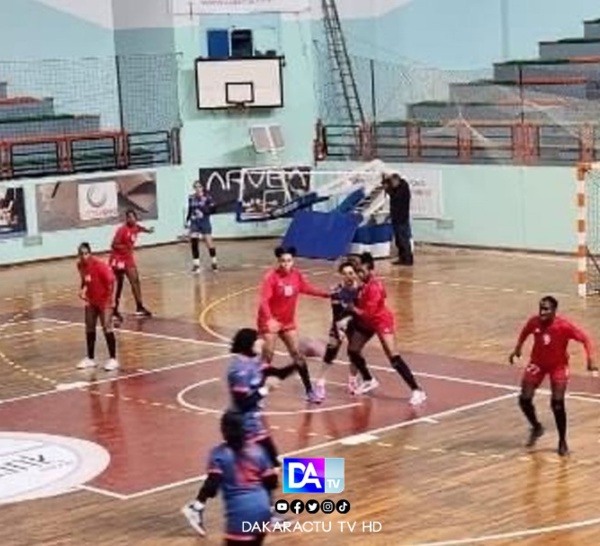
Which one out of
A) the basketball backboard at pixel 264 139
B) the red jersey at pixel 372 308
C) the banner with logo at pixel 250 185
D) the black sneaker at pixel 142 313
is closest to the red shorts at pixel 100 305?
the red jersey at pixel 372 308

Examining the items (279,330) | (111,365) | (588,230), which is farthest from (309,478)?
(588,230)

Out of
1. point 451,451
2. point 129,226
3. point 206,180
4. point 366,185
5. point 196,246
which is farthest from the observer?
point 206,180

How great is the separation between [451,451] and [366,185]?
17960mm

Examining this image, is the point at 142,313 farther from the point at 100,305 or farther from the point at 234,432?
the point at 234,432

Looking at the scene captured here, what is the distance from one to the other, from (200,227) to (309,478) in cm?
1666

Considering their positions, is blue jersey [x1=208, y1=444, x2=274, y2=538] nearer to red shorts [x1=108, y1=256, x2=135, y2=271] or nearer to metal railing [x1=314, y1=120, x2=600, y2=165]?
red shorts [x1=108, y1=256, x2=135, y2=271]

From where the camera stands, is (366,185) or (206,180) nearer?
(366,185)

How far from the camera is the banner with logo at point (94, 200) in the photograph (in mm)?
34875

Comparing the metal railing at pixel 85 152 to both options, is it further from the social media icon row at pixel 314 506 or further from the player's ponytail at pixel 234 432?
the player's ponytail at pixel 234 432

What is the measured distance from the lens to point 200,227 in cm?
3150

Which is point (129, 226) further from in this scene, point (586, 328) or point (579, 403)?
point (579, 403)

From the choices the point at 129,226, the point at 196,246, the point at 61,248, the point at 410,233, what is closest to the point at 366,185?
the point at 410,233

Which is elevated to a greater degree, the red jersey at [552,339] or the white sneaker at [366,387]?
the red jersey at [552,339]

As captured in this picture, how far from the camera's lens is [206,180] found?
3731cm
